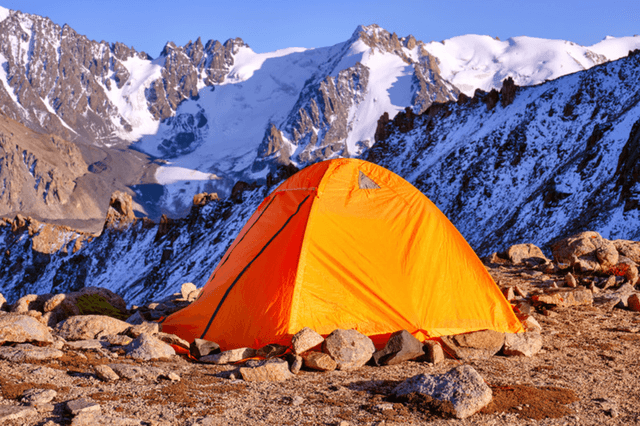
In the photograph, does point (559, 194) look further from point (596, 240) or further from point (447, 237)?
point (447, 237)

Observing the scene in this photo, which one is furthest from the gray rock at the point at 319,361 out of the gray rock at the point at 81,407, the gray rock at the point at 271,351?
the gray rock at the point at 81,407

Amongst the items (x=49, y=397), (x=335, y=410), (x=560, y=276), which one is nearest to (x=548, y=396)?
(x=335, y=410)

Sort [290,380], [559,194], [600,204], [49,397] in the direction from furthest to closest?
[559,194] → [600,204] → [290,380] → [49,397]

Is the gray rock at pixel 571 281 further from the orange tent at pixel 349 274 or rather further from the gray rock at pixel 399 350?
the gray rock at pixel 399 350

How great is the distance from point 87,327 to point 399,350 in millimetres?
5219

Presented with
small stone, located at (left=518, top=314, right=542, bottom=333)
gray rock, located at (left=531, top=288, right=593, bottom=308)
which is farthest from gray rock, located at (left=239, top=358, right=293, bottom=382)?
gray rock, located at (left=531, top=288, right=593, bottom=308)

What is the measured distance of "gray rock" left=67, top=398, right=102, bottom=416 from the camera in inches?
184

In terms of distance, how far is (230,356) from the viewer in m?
7.25

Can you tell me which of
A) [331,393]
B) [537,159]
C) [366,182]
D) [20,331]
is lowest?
[331,393]

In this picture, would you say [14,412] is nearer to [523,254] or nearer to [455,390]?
[455,390]

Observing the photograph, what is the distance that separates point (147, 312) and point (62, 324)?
342 cm

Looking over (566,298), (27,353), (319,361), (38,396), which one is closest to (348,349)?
(319,361)

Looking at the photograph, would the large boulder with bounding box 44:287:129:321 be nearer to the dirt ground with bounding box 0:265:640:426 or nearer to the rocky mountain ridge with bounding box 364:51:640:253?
the dirt ground with bounding box 0:265:640:426

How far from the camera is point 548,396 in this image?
5.87 m
